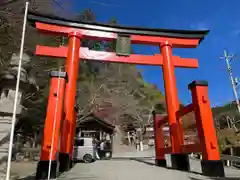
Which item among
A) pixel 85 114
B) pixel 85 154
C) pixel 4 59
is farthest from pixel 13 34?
pixel 85 114

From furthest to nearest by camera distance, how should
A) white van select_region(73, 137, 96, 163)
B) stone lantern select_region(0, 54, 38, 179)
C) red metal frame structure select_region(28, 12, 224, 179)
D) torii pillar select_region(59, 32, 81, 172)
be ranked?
white van select_region(73, 137, 96, 163)
red metal frame structure select_region(28, 12, 224, 179)
torii pillar select_region(59, 32, 81, 172)
stone lantern select_region(0, 54, 38, 179)

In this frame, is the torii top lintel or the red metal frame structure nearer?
the red metal frame structure

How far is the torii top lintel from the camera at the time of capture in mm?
7496

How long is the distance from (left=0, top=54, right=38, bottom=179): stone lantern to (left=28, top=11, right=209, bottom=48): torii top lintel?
3.31 meters

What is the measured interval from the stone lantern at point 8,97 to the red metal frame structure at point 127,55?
184cm

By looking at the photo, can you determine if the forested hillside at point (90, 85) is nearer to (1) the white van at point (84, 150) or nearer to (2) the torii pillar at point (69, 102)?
(2) the torii pillar at point (69, 102)

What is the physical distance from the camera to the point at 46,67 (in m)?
15.7

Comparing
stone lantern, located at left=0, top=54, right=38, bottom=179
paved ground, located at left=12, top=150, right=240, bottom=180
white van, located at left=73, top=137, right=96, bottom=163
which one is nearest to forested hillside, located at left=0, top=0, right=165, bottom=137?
stone lantern, located at left=0, top=54, right=38, bottom=179

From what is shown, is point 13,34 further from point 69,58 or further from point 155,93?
point 155,93

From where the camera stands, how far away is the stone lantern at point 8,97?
12.6 ft

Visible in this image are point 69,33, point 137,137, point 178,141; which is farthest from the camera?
point 137,137

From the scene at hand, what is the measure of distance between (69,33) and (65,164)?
15.7 feet

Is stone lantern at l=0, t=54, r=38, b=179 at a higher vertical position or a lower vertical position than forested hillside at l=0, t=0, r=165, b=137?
lower

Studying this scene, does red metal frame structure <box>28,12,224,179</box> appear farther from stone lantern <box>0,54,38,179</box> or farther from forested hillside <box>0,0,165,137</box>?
stone lantern <box>0,54,38,179</box>
